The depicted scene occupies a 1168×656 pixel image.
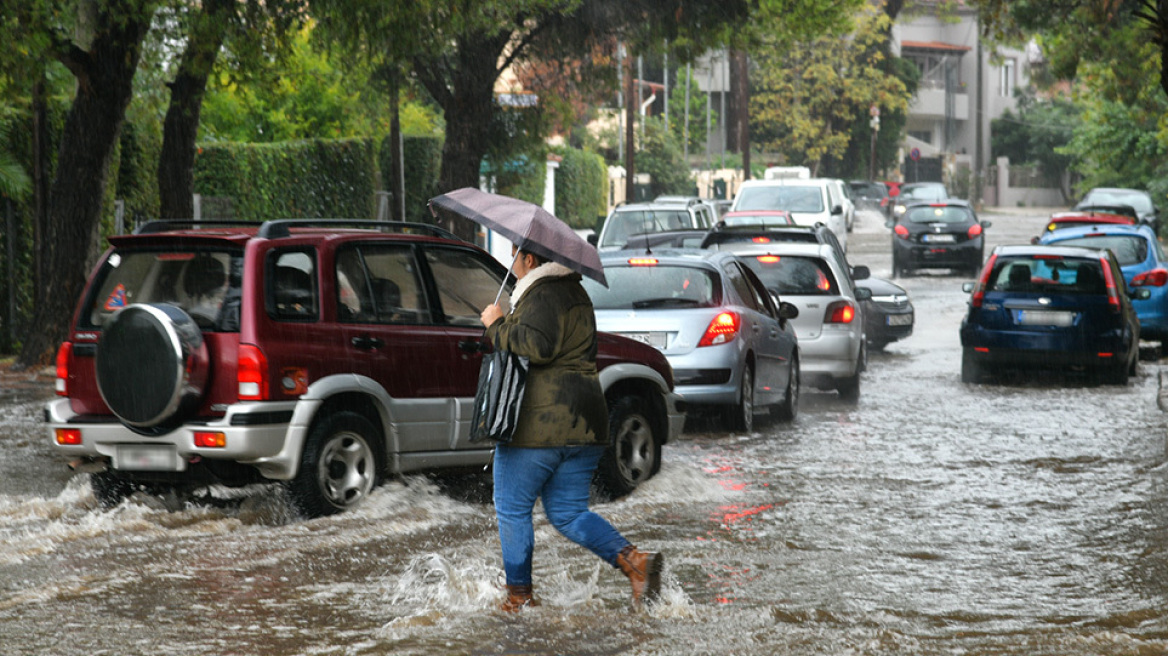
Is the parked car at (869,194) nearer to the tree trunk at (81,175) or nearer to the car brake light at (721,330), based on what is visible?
the tree trunk at (81,175)

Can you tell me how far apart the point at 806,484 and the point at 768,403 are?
307 centimetres

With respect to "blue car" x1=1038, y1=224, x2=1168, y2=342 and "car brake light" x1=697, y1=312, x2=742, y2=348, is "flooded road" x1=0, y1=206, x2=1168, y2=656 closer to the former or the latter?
"car brake light" x1=697, y1=312, x2=742, y2=348

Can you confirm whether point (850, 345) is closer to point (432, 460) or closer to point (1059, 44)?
point (432, 460)

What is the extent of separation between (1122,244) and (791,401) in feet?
28.8

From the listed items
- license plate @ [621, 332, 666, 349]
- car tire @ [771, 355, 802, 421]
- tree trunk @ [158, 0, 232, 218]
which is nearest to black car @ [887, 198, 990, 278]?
tree trunk @ [158, 0, 232, 218]

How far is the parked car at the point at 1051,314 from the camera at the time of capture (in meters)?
16.3

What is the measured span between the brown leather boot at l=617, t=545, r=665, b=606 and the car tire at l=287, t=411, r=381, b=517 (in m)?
2.46

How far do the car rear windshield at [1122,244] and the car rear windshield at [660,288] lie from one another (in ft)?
30.4

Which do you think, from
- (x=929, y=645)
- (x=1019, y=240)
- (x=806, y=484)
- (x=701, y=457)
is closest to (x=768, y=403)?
(x=701, y=457)

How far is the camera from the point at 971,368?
55.6 ft

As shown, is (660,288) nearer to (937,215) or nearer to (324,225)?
(324,225)

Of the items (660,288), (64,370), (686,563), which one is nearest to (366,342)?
(64,370)

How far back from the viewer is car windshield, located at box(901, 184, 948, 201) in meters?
56.0

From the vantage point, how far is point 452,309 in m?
9.20
